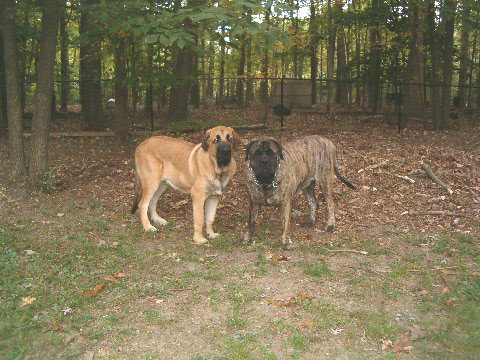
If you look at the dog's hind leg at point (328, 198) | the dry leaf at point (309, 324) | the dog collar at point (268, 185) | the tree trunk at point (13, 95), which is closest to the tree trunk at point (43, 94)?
the tree trunk at point (13, 95)

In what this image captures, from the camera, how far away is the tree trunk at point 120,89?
11312 millimetres

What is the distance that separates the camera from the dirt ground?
4602 millimetres

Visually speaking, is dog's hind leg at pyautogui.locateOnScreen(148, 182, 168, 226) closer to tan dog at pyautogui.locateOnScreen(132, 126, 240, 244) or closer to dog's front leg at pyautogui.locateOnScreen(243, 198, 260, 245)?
tan dog at pyautogui.locateOnScreen(132, 126, 240, 244)

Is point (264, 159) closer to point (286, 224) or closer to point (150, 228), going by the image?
point (286, 224)

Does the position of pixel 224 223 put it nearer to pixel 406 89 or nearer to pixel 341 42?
pixel 406 89

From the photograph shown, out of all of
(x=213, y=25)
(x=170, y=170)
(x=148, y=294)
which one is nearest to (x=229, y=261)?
(x=148, y=294)

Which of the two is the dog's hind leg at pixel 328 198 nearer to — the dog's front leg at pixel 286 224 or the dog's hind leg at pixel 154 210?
the dog's front leg at pixel 286 224

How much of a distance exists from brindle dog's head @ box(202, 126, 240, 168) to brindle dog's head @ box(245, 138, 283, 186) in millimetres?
299

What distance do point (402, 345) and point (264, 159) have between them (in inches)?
109

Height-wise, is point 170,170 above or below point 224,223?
above

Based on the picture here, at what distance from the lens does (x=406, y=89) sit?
17375 mm

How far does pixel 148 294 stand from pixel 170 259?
0.99m

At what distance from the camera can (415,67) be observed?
16.7m

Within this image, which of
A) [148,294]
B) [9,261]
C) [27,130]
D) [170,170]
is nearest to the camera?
[148,294]
